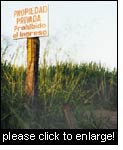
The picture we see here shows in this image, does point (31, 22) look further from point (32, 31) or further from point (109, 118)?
point (109, 118)

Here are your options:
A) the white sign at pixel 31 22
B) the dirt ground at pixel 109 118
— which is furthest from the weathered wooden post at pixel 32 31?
the dirt ground at pixel 109 118

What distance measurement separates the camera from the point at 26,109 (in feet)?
21.3

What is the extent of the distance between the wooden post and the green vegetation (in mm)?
63

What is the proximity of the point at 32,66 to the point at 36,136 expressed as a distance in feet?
2.64

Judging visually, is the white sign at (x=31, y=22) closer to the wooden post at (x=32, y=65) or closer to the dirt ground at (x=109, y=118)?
the wooden post at (x=32, y=65)

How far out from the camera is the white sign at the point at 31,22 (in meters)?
6.46

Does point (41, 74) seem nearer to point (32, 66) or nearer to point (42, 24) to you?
point (32, 66)

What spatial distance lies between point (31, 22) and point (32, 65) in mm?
486

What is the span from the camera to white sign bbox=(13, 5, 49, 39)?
6461mm

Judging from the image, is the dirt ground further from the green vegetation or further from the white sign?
the white sign

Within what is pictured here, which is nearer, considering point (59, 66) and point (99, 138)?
point (99, 138)

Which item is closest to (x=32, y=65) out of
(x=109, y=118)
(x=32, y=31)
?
(x=32, y=31)

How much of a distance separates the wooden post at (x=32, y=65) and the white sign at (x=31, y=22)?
10cm
